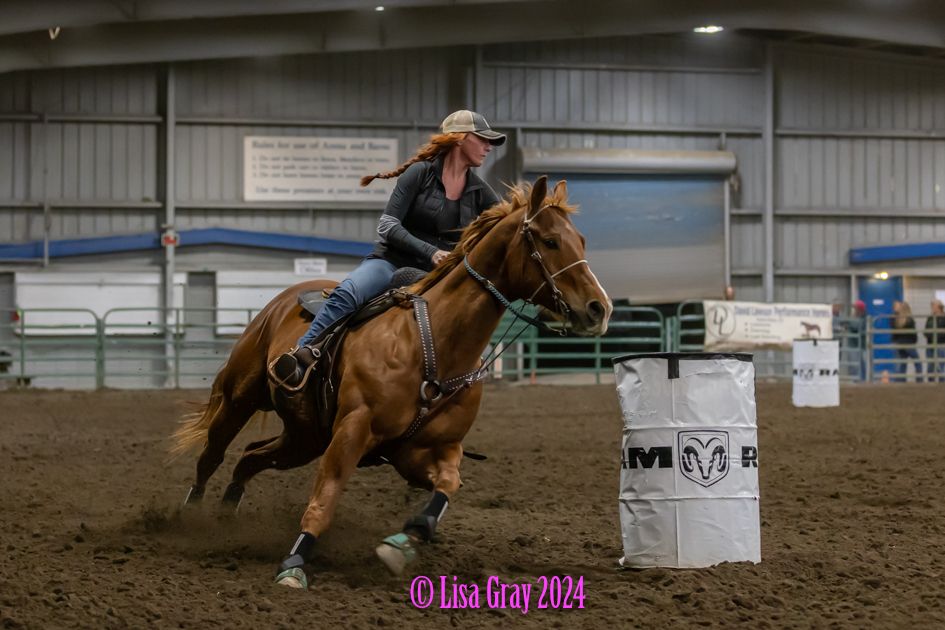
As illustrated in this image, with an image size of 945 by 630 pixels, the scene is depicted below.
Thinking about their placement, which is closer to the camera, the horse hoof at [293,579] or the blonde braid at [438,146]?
the horse hoof at [293,579]

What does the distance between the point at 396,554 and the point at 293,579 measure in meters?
0.41

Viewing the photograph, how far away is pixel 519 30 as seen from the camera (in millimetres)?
21422

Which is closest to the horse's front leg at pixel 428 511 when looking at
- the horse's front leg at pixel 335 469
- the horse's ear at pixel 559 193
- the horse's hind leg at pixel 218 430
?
the horse's front leg at pixel 335 469

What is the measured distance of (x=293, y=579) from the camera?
4305mm

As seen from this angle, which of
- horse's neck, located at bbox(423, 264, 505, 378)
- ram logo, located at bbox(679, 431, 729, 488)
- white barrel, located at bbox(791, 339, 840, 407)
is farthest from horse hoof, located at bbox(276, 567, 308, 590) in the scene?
white barrel, located at bbox(791, 339, 840, 407)

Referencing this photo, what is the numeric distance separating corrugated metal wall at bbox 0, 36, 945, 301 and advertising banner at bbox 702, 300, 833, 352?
11.6ft

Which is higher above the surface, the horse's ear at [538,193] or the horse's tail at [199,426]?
the horse's ear at [538,193]

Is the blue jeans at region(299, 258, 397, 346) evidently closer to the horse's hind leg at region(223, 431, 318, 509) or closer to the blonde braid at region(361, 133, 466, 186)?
the blonde braid at region(361, 133, 466, 186)

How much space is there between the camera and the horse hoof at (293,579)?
4293mm

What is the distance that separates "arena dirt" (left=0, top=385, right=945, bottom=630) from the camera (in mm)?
3912

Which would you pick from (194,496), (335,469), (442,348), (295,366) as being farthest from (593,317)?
(194,496)

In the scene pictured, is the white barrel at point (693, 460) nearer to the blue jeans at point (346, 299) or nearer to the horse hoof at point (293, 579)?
the blue jeans at point (346, 299)

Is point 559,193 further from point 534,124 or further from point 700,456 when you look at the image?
point 534,124

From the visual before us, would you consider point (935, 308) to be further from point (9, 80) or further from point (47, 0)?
point (9, 80)
